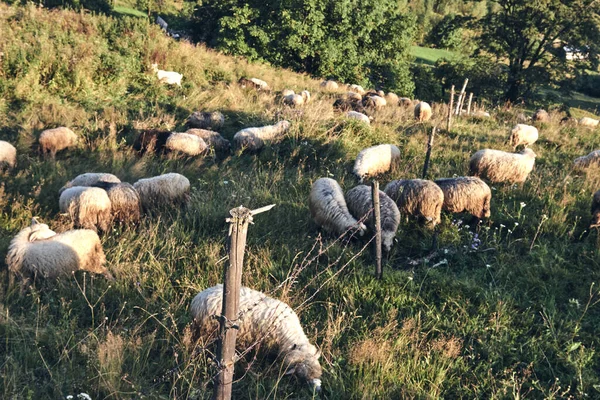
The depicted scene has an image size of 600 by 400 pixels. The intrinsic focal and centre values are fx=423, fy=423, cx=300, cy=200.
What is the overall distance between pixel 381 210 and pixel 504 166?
3.26 meters

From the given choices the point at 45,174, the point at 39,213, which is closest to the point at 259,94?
the point at 45,174

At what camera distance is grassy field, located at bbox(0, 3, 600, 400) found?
11.6 ft

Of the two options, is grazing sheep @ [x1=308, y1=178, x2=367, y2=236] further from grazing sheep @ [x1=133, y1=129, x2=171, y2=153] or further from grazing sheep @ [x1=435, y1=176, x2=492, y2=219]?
grazing sheep @ [x1=133, y1=129, x2=171, y2=153]

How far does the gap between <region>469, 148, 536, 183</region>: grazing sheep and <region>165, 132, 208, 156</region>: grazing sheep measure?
18.1 ft

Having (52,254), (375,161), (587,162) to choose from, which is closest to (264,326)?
(52,254)

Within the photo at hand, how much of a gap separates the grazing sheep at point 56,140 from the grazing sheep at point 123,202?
9.48ft

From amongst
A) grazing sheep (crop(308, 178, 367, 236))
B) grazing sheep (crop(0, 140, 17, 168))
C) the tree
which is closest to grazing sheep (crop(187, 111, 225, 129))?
grazing sheep (crop(0, 140, 17, 168))

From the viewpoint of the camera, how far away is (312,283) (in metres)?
4.72

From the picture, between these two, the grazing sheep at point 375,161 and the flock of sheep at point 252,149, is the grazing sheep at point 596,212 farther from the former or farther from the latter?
the grazing sheep at point 375,161

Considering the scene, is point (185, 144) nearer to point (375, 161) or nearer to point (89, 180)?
point (89, 180)

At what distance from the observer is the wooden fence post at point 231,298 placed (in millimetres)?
2312

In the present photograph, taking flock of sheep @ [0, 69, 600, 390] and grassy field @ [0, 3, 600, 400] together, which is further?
flock of sheep @ [0, 69, 600, 390]

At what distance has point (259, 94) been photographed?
1429 centimetres

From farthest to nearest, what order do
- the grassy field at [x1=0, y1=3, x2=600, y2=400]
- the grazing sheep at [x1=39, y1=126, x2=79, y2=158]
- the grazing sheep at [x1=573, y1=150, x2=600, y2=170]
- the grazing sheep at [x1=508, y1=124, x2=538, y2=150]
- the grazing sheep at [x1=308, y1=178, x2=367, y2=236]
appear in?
the grazing sheep at [x1=508, y1=124, x2=538, y2=150] < the grazing sheep at [x1=573, y1=150, x2=600, y2=170] < the grazing sheep at [x1=39, y1=126, x2=79, y2=158] < the grazing sheep at [x1=308, y1=178, x2=367, y2=236] < the grassy field at [x1=0, y1=3, x2=600, y2=400]
